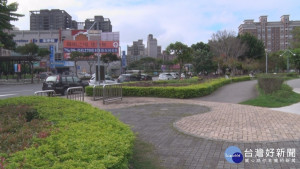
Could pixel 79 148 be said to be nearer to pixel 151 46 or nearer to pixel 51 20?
pixel 51 20

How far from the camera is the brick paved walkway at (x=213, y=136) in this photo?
4828 mm

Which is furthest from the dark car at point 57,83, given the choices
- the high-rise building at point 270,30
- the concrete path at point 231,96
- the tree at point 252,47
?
the high-rise building at point 270,30

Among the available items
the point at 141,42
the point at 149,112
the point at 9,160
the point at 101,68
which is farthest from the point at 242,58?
the point at 141,42

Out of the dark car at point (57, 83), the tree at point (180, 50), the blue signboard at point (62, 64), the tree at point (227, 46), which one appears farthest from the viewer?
the blue signboard at point (62, 64)

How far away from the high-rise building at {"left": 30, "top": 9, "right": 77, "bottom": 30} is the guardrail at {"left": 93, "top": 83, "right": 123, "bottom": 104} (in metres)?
78.1

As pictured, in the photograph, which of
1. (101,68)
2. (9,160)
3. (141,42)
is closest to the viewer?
(9,160)

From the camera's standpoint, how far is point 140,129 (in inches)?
296

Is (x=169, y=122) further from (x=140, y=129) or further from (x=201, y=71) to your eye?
(x=201, y=71)

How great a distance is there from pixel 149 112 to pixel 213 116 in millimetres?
2434

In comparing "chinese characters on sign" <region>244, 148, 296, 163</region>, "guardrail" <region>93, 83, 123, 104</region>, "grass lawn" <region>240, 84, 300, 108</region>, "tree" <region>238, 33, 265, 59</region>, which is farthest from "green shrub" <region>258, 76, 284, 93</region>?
"tree" <region>238, 33, 265, 59</region>

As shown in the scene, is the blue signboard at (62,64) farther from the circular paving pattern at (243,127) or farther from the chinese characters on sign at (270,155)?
the chinese characters on sign at (270,155)

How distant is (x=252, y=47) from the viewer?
53.2m

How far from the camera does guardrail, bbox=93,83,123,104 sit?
1408 cm

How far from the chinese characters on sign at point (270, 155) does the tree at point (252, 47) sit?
4959 centimetres
